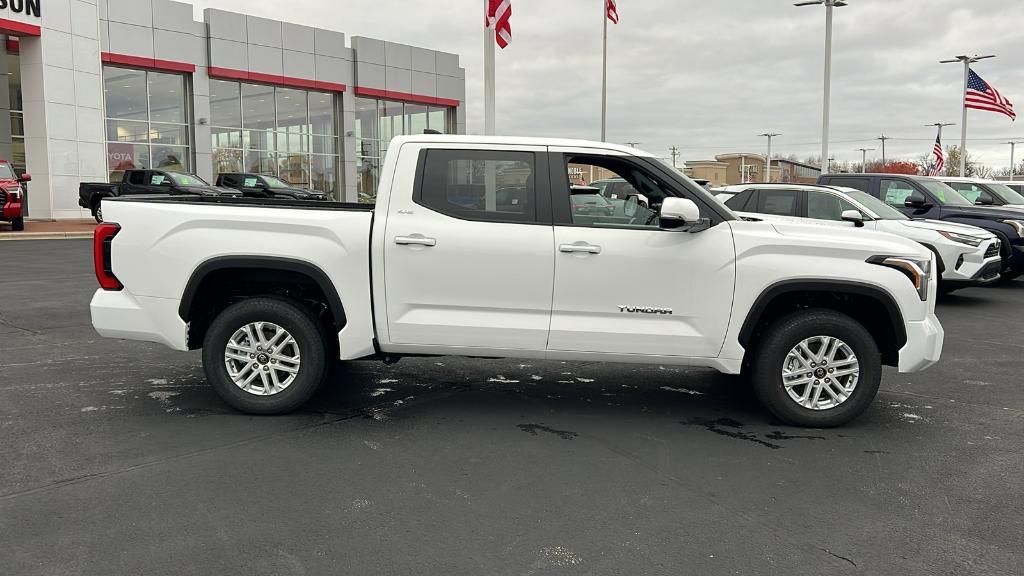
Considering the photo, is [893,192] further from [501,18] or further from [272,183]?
[272,183]

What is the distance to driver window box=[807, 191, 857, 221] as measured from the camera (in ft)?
37.5

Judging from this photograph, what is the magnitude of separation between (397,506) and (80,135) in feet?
98.8

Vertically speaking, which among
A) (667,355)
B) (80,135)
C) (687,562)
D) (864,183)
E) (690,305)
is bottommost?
(687,562)

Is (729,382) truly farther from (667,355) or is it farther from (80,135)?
(80,135)

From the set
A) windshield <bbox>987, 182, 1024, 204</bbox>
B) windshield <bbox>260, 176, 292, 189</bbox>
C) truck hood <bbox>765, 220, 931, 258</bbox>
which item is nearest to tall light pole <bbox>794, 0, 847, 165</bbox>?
windshield <bbox>987, 182, 1024, 204</bbox>

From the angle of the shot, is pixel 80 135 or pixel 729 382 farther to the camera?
pixel 80 135

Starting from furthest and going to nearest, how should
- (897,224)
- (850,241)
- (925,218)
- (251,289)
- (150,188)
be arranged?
(150,188) → (925,218) → (897,224) → (251,289) → (850,241)

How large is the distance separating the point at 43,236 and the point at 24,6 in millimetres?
9268

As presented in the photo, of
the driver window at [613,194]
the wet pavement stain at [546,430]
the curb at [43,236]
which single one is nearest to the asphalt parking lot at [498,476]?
the wet pavement stain at [546,430]

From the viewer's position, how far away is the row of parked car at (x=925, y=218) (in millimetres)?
11367

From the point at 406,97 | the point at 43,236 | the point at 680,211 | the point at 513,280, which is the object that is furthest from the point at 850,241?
the point at 406,97

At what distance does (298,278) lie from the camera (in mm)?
5551

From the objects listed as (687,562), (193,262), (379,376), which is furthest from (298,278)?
(687,562)

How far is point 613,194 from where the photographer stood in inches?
220
